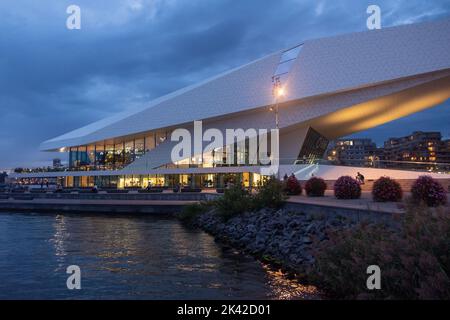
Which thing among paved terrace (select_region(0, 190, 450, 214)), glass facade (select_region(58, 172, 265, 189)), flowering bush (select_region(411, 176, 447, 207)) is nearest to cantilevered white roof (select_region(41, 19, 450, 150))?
glass facade (select_region(58, 172, 265, 189))

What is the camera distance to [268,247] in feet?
49.8

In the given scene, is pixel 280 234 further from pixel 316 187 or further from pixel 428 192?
pixel 316 187

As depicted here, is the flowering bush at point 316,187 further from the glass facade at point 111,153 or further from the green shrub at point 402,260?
the glass facade at point 111,153

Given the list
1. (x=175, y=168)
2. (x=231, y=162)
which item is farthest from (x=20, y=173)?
(x=231, y=162)

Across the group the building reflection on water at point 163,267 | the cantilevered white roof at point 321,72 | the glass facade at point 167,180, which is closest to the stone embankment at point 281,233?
the building reflection on water at point 163,267

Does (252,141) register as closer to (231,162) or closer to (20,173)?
(231,162)

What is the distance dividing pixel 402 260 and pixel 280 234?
30.9 ft

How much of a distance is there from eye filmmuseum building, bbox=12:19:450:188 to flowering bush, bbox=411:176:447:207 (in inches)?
825

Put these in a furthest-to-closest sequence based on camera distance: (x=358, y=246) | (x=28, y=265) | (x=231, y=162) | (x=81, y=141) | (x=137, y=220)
→ (x=81, y=141), (x=231, y=162), (x=137, y=220), (x=28, y=265), (x=358, y=246)

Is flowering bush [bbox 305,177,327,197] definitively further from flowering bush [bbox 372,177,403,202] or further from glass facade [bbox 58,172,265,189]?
glass facade [bbox 58,172,265,189]

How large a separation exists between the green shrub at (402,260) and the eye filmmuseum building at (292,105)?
2659 cm

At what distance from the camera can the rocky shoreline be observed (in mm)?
12836
